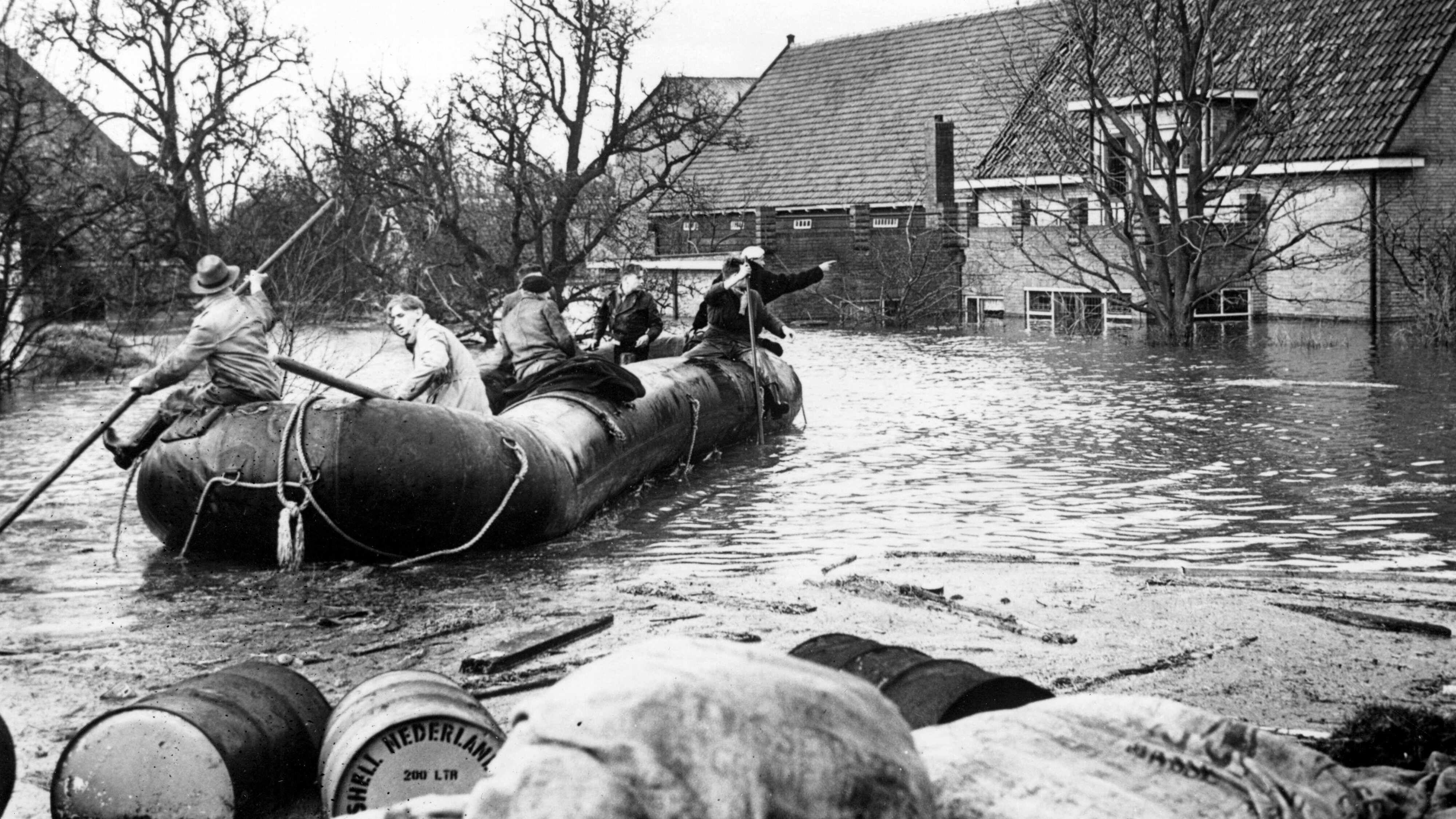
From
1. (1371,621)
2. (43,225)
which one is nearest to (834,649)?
(1371,621)

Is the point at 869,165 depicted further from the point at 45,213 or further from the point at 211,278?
the point at 211,278

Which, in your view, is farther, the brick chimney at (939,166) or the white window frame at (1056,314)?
the brick chimney at (939,166)

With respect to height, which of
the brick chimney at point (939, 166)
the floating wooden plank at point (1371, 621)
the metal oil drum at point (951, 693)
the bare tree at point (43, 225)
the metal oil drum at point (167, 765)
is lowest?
the floating wooden plank at point (1371, 621)

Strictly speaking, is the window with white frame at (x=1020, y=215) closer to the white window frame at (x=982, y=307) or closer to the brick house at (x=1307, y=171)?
the brick house at (x=1307, y=171)

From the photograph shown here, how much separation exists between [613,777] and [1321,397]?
17475 millimetres

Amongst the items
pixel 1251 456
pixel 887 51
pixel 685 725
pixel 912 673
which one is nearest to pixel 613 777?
pixel 685 725

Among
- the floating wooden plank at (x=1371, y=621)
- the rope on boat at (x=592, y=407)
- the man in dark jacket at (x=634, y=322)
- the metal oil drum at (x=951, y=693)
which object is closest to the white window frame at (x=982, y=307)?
the man in dark jacket at (x=634, y=322)

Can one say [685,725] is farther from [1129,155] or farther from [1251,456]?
[1129,155]

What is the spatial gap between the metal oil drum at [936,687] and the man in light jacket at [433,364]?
627 cm

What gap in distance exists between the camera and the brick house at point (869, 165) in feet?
125

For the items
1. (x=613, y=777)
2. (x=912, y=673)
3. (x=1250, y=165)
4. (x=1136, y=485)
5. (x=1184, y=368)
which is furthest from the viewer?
(x=1250, y=165)

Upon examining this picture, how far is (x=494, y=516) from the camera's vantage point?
976cm

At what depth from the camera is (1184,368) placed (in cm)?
2348

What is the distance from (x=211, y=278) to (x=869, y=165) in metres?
33.0
